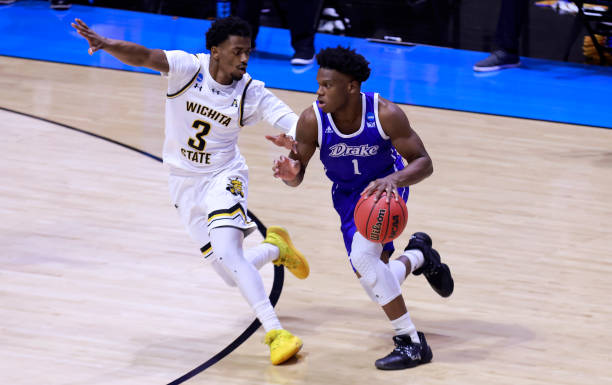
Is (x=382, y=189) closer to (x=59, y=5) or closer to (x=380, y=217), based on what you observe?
(x=380, y=217)

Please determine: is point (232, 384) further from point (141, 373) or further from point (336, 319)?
point (336, 319)

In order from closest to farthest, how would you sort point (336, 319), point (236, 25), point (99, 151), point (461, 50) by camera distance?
point (236, 25) → point (336, 319) → point (99, 151) → point (461, 50)

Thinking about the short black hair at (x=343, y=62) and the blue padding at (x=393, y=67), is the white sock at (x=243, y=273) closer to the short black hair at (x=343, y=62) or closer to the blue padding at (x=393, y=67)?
the short black hair at (x=343, y=62)

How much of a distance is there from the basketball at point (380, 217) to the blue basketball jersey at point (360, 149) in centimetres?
30

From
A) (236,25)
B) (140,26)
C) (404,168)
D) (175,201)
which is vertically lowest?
(140,26)

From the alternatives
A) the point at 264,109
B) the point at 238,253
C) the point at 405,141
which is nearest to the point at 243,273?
the point at 238,253

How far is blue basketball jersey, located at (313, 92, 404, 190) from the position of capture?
421cm

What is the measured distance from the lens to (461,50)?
1182cm

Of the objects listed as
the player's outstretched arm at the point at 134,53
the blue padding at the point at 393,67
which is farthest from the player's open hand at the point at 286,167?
the blue padding at the point at 393,67

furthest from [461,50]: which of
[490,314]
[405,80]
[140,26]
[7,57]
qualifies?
[490,314]

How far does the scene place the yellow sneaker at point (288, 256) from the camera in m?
4.96

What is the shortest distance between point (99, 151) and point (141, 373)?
3535 mm

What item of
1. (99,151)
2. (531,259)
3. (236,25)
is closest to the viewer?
(236,25)

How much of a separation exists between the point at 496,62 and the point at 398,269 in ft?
22.4
